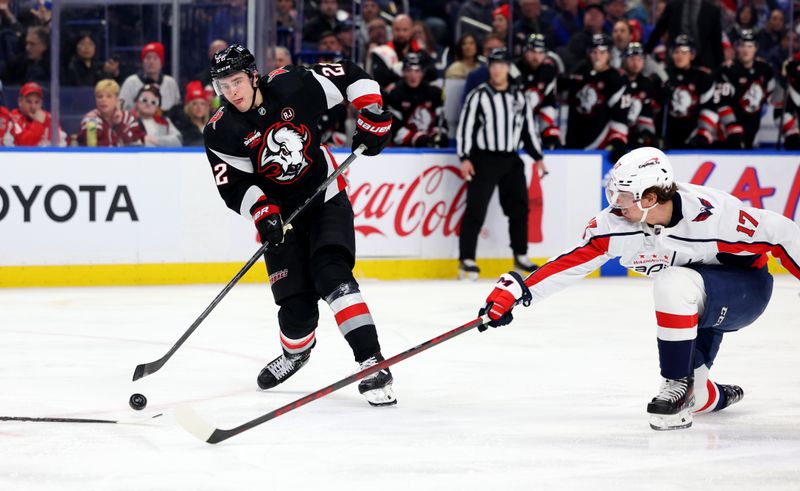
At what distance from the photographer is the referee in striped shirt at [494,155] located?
298 inches

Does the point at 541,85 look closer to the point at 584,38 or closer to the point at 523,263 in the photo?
the point at 584,38

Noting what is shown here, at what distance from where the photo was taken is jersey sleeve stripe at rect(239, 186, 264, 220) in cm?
415

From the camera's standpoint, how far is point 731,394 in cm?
401

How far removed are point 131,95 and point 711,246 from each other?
14.3 feet

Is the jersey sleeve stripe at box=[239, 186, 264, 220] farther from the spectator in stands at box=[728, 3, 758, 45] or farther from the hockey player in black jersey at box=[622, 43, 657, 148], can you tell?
the spectator in stands at box=[728, 3, 758, 45]

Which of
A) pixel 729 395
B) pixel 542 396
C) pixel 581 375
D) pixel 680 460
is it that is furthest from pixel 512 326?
pixel 680 460

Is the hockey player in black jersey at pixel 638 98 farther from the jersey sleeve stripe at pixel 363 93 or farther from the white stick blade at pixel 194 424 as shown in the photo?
the white stick blade at pixel 194 424

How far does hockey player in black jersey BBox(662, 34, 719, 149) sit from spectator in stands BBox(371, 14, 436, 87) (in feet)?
5.48

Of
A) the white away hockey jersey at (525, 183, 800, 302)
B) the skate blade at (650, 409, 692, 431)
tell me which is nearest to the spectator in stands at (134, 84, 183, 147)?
the white away hockey jersey at (525, 183, 800, 302)

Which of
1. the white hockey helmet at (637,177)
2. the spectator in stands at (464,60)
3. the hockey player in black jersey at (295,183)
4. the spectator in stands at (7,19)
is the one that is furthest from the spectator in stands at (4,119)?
the white hockey helmet at (637,177)

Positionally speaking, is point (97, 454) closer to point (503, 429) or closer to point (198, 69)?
point (503, 429)

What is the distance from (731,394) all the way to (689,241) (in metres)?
0.63

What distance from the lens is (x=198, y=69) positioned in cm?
732

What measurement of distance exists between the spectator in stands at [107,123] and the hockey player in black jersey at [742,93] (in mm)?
3852
